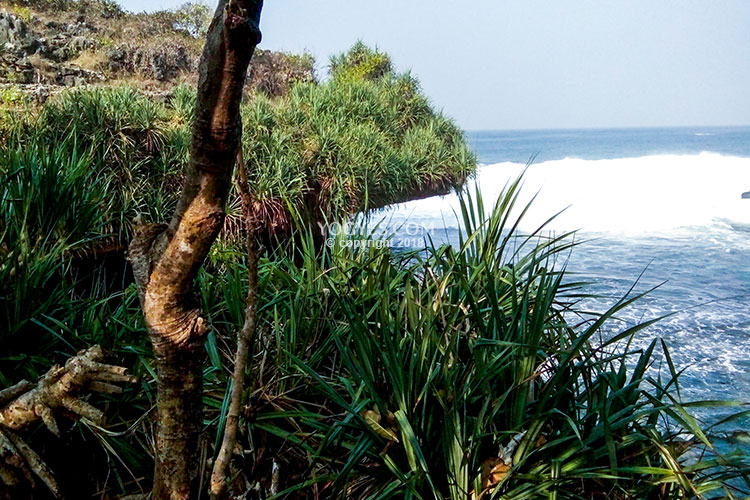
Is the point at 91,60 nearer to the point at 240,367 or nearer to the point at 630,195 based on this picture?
the point at 240,367

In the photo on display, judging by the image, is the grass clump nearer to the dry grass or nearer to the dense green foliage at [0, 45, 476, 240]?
the dense green foliage at [0, 45, 476, 240]

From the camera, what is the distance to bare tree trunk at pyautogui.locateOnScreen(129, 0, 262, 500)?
862 millimetres

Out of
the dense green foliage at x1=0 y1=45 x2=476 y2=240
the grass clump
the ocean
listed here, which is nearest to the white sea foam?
the ocean

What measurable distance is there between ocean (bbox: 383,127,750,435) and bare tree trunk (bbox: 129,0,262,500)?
0.90m

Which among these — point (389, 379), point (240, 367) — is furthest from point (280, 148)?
point (240, 367)

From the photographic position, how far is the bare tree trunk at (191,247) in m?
0.86

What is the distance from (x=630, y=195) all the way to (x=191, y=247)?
1944cm

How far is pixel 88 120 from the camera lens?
5.50 m

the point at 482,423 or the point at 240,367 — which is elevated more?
the point at 240,367

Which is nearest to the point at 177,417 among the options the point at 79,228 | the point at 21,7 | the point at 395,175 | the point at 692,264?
the point at 79,228

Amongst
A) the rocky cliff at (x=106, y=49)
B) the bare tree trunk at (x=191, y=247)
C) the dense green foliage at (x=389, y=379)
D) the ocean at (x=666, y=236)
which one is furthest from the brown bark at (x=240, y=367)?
the rocky cliff at (x=106, y=49)

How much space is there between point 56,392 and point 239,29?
1.02 metres

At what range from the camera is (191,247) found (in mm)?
964

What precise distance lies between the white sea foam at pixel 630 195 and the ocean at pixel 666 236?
1.6 inches
